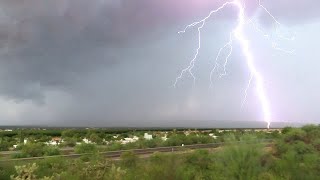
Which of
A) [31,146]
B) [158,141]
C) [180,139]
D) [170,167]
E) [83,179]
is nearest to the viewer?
[83,179]

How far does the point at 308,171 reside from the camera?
22812 mm

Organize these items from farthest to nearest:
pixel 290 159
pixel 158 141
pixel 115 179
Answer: pixel 158 141, pixel 290 159, pixel 115 179

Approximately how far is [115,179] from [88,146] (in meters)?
20.2

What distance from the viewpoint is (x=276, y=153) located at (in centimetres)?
3400

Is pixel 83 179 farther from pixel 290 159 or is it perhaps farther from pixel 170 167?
pixel 290 159

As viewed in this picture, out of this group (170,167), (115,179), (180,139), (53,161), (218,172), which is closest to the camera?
(115,179)

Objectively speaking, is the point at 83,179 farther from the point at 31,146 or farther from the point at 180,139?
the point at 180,139

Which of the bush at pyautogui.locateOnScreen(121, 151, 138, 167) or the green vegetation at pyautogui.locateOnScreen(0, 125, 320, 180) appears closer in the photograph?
the green vegetation at pyautogui.locateOnScreen(0, 125, 320, 180)

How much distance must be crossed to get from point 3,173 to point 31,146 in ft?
48.7

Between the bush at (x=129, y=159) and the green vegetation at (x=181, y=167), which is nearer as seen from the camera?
the green vegetation at (x=181, y=167)

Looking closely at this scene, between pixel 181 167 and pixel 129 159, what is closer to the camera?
pixel 181 167

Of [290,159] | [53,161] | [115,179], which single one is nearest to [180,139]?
[290,159]

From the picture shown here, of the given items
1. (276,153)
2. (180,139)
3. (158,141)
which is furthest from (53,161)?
(180,139)

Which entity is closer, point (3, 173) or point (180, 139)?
point (3, 173)
